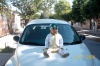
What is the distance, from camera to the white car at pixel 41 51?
4.92m

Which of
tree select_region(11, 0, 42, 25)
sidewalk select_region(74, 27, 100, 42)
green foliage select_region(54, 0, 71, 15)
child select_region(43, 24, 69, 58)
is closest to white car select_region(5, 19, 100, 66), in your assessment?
child select_region(43, 24, 69, 58)

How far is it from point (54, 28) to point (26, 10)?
38.4m

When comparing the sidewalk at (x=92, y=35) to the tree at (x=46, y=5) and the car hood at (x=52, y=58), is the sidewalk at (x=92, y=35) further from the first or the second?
the car hood at (x=52, y=58)

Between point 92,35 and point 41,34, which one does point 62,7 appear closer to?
point 92,35

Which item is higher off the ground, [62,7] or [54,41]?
[62,7]

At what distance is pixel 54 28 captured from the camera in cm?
574

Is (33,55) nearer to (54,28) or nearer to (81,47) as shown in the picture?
(54,28)

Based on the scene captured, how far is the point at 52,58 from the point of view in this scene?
16.6ft

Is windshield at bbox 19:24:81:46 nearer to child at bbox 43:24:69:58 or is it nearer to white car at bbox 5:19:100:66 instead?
white car at bbox 5:19:100:66

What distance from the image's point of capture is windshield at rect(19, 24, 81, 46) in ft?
20.7

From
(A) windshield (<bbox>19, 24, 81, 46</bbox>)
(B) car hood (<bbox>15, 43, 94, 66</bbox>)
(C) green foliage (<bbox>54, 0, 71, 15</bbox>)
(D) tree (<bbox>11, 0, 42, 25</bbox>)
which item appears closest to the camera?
(B) car hood (<bbox>15, 43, 94, 66</bbox>)

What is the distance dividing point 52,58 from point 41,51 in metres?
0.52

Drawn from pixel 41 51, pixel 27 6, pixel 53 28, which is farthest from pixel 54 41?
pixel 27 6

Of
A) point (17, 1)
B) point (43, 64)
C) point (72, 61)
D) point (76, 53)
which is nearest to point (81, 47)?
point (76, 53)
